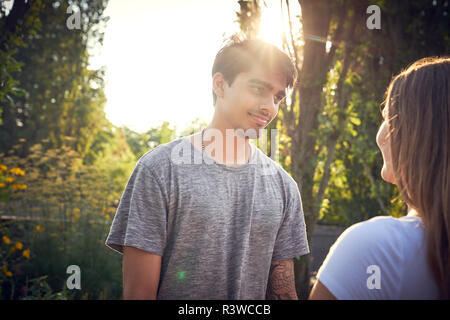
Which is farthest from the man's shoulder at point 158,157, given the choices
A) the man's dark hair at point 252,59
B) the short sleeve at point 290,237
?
the short sleeve at point 290,237

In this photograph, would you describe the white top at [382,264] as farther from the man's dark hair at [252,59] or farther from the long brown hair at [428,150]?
the man's dark hair at [252,59]

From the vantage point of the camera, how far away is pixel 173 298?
1.56 metres

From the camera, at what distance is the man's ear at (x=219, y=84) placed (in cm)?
191

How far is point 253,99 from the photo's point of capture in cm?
180

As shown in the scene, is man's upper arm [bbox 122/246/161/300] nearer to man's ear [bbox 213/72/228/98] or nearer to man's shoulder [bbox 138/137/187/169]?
man's shoulder [bbox 138/137/187/169]

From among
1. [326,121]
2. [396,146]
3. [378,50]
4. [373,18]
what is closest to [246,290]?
[396,146]

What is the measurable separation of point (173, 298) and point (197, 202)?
0.43 m

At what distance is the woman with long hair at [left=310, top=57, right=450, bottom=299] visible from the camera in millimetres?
942

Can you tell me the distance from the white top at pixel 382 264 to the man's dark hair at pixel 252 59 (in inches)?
42.9

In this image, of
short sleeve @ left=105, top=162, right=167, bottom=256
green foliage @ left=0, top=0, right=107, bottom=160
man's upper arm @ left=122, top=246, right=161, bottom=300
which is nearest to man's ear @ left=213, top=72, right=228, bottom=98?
short sleeve @ left=105, top=162, right=167, bottom=256

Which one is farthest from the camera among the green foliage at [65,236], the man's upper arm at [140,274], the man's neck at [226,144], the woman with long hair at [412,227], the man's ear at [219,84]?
the green foliage at [65,236]

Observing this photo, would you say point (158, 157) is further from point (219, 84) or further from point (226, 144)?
point (219, 84)

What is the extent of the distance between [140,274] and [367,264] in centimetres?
92
